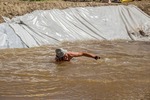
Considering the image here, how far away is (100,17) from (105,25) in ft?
1.60

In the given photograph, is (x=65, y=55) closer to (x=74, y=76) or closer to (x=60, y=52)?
(x=60, y=52)

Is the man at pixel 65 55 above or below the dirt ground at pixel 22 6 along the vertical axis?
below

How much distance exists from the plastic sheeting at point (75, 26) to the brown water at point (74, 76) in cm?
89

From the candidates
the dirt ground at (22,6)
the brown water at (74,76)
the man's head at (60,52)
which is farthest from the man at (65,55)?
the dirt ground at (22,6)

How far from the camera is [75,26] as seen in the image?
13.6m

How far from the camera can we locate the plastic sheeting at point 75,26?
11.8 m

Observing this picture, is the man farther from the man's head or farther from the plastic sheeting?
the plastic sheeting

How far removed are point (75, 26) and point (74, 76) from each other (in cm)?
605

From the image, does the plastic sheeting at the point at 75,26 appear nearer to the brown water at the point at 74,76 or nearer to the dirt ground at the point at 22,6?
the dirt ground at the point at 22,6

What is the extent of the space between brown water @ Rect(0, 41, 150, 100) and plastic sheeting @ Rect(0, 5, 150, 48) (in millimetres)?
890

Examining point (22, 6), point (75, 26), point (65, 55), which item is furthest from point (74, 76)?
point (22, 6)

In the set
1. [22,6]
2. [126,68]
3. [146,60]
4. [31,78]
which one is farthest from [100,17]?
[31,78]

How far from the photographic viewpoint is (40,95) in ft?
21.0

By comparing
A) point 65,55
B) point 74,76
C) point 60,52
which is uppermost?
point 60,52
